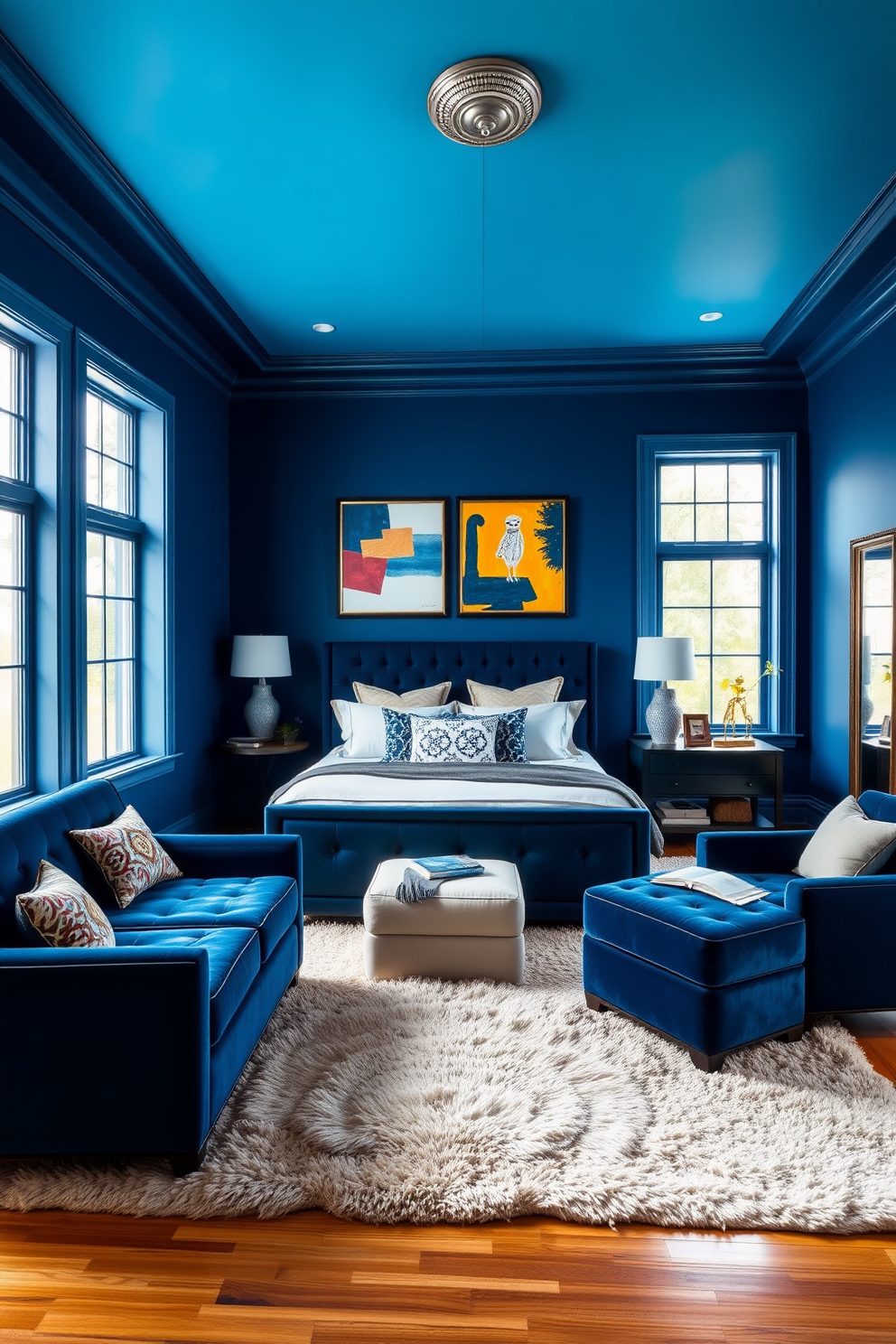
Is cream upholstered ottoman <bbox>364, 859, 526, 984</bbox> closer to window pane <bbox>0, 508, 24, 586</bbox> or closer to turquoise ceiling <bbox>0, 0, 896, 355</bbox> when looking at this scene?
window pane <bbox>0, 508, 24, 586</bbox>

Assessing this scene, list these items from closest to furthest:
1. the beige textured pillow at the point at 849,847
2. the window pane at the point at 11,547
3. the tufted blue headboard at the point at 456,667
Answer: the beige textured pillow at the point at 849,847
the window pane at the point at 11,547
the tufted blue headboard at the point at 456,667

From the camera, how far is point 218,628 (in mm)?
5816

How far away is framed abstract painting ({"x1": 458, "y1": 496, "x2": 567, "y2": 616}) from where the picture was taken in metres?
5.86

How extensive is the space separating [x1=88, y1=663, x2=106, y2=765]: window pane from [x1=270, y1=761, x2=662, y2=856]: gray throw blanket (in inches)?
37.0

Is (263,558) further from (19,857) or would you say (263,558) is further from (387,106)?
(19,857)

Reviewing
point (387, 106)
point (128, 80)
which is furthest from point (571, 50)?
point (128, 80)

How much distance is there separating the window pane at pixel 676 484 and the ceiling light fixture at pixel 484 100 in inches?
122

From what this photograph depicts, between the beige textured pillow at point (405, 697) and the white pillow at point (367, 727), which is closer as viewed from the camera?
the white pillow at point (367, 727)

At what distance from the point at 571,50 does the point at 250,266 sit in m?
2.16

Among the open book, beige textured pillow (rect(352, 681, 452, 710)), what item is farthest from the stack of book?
the open book

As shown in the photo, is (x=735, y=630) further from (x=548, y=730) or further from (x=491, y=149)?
(x=491, y=149)

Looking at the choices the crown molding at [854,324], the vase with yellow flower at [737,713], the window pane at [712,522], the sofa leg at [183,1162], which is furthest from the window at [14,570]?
the window pane at [712,522]

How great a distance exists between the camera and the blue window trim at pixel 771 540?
5.78 m

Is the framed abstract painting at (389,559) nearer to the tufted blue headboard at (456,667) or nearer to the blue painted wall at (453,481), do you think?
the blue painted wall at (453,481)
